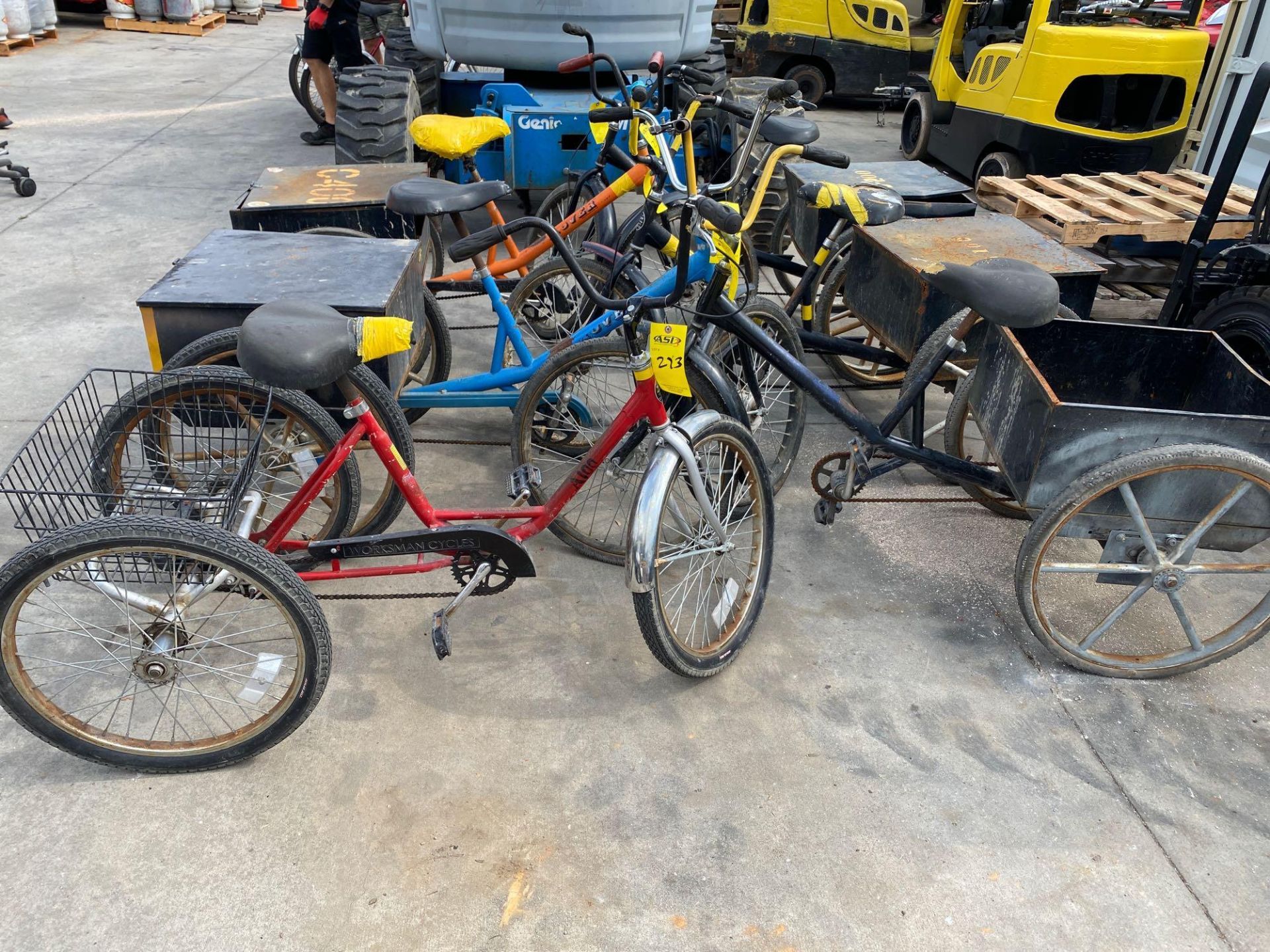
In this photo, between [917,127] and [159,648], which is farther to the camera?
[917,127]

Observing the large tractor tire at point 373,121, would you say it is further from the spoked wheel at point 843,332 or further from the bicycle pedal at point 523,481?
the bicycle pedal at point 523,481

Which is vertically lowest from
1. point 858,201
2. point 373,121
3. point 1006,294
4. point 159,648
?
point 159,648

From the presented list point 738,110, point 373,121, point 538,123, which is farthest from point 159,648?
point 538,123

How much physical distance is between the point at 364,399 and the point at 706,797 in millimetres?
1431

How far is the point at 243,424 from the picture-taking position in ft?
9.78

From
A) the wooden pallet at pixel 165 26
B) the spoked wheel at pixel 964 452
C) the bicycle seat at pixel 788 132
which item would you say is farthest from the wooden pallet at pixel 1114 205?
the wooden pallet at pixel 165 26

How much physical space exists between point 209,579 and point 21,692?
0.49m

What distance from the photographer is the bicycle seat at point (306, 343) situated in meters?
2.27

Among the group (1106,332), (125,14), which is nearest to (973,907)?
(1106,332)

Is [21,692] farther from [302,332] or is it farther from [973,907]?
[973,907]

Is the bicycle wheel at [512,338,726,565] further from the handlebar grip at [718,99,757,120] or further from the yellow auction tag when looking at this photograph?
the handlebar grip at [718,99,757,120]

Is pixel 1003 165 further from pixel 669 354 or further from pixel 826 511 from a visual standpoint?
pixel 669 354

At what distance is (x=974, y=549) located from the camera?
11.8ft

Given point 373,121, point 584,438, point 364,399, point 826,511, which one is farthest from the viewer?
point 373,121
